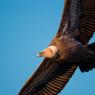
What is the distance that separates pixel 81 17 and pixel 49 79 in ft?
9.31

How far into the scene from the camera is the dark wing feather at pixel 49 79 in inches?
720

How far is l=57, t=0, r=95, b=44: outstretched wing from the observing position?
16.9m

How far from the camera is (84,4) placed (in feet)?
55.8

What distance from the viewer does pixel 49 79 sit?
18844 millimetres

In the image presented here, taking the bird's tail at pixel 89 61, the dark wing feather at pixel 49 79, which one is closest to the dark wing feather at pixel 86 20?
the bird's tail at pixel 89 61

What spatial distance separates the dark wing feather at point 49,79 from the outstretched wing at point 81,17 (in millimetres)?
1380

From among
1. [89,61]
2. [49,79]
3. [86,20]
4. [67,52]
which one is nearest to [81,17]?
[86,20]

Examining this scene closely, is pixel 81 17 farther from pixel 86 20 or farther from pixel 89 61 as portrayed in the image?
pixel 89 61

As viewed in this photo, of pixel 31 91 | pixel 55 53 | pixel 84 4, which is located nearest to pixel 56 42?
pixel 55 53

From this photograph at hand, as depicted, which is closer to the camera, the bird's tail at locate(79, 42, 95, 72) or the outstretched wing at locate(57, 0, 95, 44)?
the bird's tail at locate(79, 42, 95, 72)

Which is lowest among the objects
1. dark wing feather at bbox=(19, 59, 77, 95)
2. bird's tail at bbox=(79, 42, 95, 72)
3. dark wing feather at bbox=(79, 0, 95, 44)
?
dark wing feather at bbox=(19, 59, 77, 95)

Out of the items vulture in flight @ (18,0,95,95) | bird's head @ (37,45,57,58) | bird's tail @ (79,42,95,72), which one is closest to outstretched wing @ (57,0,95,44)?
vulture in flight @ (18,0,95,95)

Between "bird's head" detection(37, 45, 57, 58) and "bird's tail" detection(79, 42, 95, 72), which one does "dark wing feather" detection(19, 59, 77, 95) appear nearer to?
"bird's tail" detection(79, 42, 95, 72)

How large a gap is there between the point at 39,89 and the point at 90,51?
Result: 3451mm
